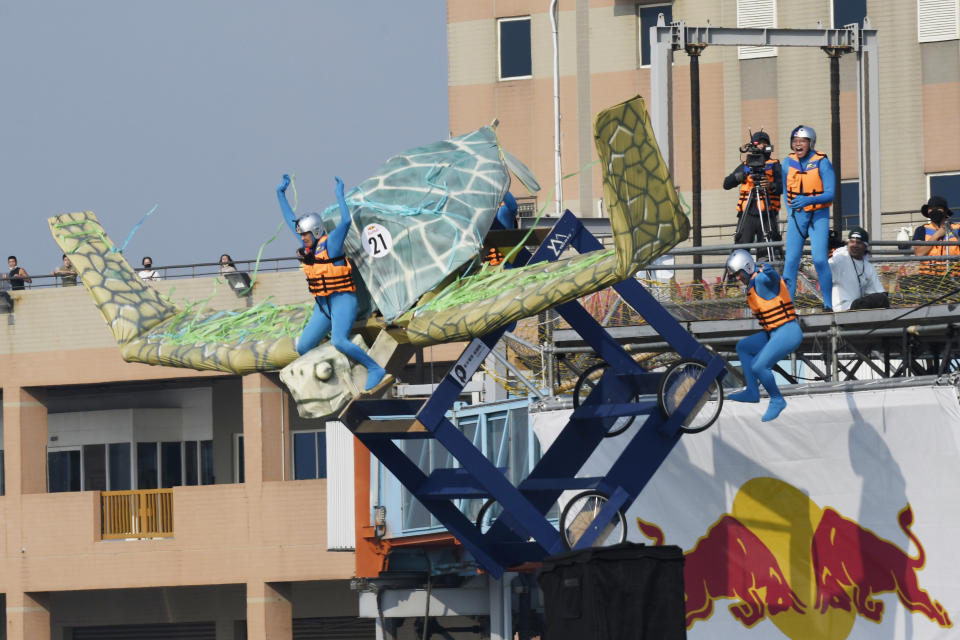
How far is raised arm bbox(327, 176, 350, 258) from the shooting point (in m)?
17.4

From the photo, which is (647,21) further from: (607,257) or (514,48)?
(607,257)

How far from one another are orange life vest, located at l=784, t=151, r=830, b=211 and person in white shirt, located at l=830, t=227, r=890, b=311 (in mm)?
757

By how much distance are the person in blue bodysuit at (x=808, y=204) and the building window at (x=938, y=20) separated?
2026 centimetres

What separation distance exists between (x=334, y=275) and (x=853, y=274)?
645 cm

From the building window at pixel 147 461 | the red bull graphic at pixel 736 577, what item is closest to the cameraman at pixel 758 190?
the red bull graphic at pixel 736 577

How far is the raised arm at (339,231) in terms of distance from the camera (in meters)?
17.4

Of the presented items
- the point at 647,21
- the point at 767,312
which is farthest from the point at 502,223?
the point at 647,21

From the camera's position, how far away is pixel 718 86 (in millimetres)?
40625

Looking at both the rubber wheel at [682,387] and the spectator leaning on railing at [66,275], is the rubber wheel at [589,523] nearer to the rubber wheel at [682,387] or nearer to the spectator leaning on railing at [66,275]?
the rubber wheel at [682,387]

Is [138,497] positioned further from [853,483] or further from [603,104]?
[853,483]

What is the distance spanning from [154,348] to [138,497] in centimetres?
2254

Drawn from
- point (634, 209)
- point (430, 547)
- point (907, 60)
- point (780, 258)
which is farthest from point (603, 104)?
point (634, 209)

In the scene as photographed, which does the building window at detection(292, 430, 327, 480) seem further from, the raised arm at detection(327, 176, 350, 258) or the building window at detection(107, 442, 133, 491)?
the raised arm at detection(327, 176, 350, 258)

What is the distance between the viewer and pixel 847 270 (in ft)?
68.1
